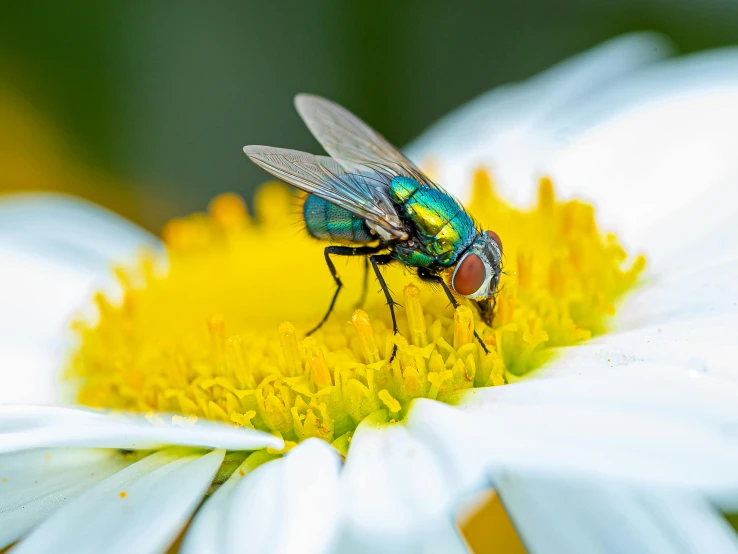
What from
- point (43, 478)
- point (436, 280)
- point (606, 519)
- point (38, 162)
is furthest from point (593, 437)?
point (38, 162)

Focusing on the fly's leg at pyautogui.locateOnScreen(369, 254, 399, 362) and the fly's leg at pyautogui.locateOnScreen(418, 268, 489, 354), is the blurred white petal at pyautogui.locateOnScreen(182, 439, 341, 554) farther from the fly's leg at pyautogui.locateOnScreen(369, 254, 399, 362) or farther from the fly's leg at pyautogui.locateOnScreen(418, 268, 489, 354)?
the fly's leg at pyautogui.locateOnScreen(418, 268, 489, 354)

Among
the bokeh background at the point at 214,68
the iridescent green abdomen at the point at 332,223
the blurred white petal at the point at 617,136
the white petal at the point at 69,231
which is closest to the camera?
the iridescent green abdomen at the point at 332,223

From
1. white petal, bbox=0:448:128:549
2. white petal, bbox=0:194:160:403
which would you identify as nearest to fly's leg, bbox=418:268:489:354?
white petal, bbox=0:448:128:549

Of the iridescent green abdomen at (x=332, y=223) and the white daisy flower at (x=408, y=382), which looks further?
the iridescent green abdomen at (x=332, y=223)

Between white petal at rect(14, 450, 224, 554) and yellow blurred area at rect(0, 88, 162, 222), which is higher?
yellow blurred area at rect(0, 88, 162, 222)

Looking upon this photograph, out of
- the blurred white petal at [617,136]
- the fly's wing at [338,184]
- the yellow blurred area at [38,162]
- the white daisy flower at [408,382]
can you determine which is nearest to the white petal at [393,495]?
the white daisy flower at [408,382]

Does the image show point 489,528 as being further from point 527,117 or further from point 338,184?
point 527,117

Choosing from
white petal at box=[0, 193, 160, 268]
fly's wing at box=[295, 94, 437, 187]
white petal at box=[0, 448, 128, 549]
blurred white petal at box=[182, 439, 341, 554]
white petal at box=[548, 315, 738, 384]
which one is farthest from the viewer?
white petal at box=[0, 193, 160, 268]

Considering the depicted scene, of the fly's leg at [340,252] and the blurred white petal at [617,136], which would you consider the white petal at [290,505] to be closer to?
the fly's leg at [340,252]
